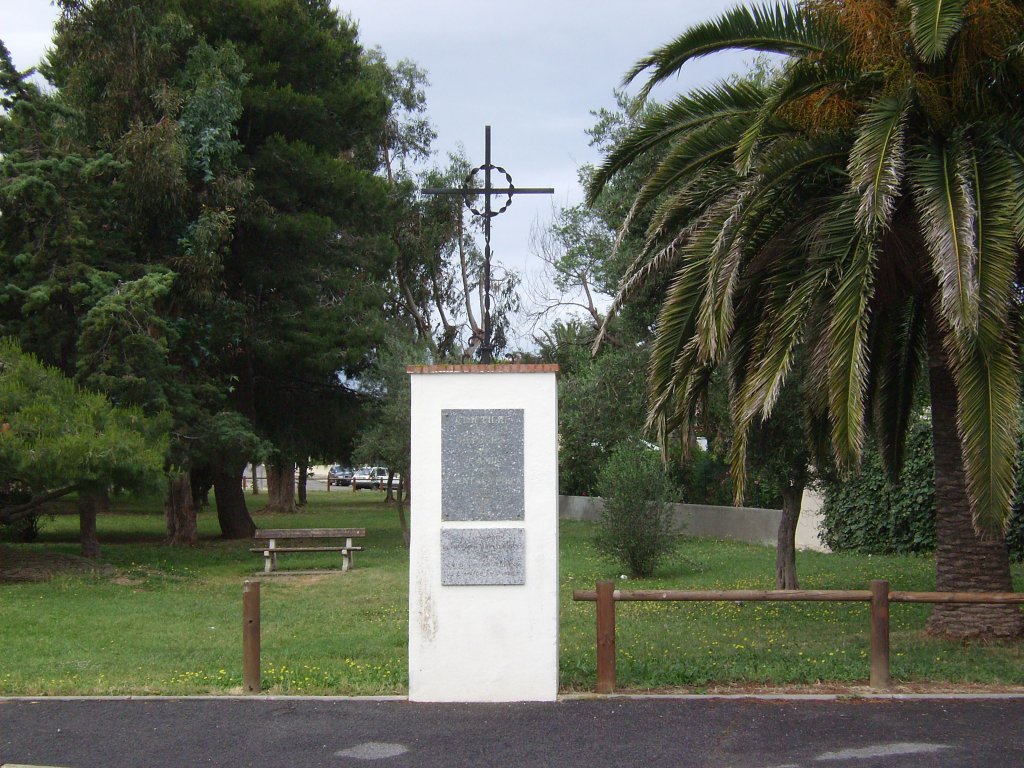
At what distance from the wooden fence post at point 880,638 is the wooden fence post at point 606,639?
78.9 inches

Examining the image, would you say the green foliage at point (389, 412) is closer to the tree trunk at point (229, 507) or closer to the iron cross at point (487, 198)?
the tree trunk at point (229, 507)

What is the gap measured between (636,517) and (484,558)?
10037mm

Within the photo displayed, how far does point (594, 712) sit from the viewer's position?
754 centimetres

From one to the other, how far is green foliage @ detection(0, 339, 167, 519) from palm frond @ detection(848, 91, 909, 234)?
36.8ft

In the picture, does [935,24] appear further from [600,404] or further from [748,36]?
[600,404]

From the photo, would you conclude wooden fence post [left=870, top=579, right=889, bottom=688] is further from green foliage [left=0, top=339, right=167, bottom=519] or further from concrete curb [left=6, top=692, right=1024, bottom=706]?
green foliage [left=0, top=339, right=167, bottom=519]

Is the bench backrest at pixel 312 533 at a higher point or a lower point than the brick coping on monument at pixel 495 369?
lower

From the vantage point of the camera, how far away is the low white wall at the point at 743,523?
2327 centimetres

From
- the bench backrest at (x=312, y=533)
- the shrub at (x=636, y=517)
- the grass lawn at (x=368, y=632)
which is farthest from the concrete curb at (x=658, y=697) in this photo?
the bench backrest at (x=312, y=533)

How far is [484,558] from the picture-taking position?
7.83 meters

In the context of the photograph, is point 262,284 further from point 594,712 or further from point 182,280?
point 594,712

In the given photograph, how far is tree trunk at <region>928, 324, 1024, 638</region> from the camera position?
10.2 meters

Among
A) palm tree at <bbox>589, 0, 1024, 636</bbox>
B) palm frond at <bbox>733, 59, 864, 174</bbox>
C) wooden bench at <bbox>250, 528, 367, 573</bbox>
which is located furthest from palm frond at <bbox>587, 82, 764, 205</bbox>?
wooden bench at <bbox>250, 528, 367, 573</bbox>

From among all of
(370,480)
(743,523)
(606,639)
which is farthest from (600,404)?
(370,480)
